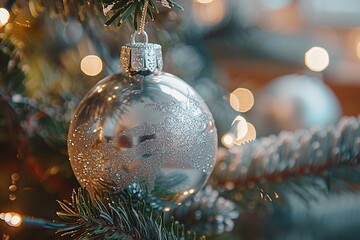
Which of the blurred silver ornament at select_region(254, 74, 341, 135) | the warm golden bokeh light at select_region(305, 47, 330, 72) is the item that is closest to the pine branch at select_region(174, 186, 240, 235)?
the blurred silver ornament at select_region(254, 74, 341, 135)

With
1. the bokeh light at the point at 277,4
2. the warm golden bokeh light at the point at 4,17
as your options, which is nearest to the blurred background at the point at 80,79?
the warm golden bokeh light at the point at 4,17

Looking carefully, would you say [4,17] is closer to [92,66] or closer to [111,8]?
[111,8]

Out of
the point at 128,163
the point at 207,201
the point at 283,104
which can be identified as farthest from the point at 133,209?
the point at 283,104

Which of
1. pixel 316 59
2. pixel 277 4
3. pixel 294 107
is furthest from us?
pixel 277 4

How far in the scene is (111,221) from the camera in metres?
0.32

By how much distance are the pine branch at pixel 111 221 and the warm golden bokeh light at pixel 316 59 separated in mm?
827

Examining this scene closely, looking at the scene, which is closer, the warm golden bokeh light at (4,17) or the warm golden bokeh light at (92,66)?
the warm golden bokeh light at (4,17)

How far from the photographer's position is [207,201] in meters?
0.45

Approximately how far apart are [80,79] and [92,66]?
1.5 inches

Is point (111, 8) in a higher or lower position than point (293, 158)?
higher

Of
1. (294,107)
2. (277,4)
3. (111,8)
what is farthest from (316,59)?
(277,4)

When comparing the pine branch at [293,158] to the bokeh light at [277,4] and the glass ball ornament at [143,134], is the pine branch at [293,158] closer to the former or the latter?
the glass ball ornament at [143,134]

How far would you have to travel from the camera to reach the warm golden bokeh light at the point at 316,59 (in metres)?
1.10

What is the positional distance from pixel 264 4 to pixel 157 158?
6.00 ft
